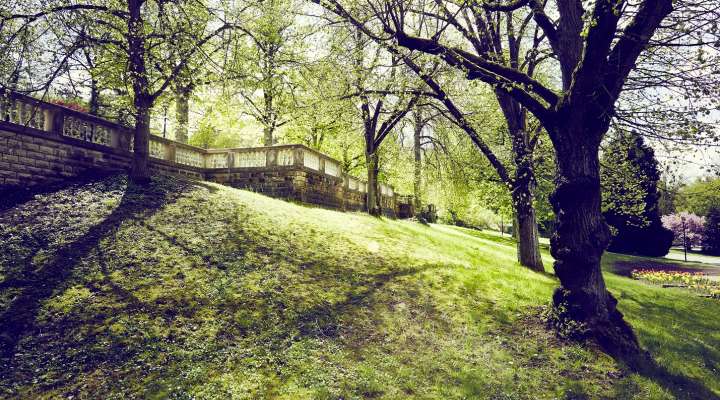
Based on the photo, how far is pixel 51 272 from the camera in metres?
6.52

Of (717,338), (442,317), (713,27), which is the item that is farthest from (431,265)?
(713,27)

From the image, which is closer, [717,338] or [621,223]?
[717,338]

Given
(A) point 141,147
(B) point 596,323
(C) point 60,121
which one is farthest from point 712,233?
(C) point 60,121

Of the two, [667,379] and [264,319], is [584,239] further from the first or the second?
[264,319]

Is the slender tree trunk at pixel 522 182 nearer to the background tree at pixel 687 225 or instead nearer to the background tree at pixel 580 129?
the background tree at pixel 580 129

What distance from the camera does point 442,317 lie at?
708 centimetres

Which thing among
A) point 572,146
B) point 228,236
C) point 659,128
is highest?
point 659,128

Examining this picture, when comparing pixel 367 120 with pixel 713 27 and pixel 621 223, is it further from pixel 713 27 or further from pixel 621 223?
pixel 621 223

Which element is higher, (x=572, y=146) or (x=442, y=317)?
(x=572, y=146)

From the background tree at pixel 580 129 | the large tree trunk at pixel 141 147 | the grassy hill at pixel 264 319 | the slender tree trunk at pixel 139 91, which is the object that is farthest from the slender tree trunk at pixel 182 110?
the background tree at pixel 580 129

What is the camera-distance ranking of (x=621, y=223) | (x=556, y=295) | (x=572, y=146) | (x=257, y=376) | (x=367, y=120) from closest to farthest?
(x=257, y=376)
(x=572, y=146)
(x=556, y=295)
(x=367, y=120)
(x=621, y=223)

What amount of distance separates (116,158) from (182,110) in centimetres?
925

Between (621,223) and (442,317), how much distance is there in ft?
82.6

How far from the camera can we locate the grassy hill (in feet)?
16.4
